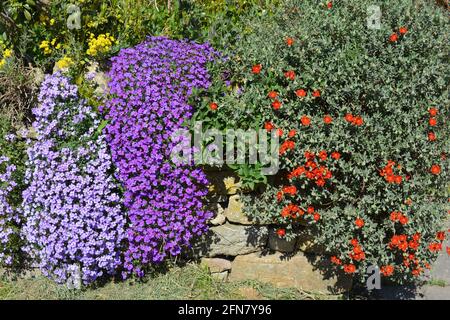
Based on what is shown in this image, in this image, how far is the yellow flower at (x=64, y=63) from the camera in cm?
357

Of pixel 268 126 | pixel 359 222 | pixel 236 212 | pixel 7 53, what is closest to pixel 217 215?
pixel 236 212

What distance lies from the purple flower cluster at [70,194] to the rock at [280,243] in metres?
0.97

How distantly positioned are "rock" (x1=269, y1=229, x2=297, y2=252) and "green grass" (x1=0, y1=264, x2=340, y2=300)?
0.27 metres

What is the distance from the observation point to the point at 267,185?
332cm

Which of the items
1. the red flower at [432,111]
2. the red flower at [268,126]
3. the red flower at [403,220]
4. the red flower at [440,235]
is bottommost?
the red flower at [440,235]

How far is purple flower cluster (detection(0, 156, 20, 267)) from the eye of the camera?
11.2 feet

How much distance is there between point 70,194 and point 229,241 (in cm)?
108

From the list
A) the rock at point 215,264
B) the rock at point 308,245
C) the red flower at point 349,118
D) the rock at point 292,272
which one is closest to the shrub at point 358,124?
the red flower at point 349,118

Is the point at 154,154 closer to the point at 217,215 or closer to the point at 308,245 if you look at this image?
the point at 217,215

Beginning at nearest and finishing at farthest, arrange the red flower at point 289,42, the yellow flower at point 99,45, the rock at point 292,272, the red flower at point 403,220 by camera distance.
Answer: the red flower at point 403,220, the red flower at point 289,42, the rock at point 292,272, the yellow flower at point 99,45

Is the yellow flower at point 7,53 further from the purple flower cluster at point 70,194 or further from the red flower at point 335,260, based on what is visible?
the red flower at point 335,260

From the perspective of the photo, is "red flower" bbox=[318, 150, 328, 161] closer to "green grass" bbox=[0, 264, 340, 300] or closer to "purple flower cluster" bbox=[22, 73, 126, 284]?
"green grass" bbox=[0, 264, 340, 300]

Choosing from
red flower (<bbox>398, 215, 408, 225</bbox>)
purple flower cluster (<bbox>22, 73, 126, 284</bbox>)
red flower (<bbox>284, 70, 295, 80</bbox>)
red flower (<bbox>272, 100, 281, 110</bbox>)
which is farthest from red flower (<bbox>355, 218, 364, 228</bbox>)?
purple flower cluster (<bbox>22, 73, 126, 284</bbox>)

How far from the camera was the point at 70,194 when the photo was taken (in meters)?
3.26
